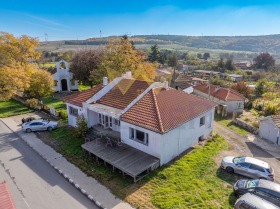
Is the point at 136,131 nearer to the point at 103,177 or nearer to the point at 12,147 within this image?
the point at 103,177

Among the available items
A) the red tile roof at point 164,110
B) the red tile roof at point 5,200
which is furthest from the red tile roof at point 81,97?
the red tile roof at point 5,200

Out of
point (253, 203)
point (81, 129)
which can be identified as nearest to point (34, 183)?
point (81, 129)

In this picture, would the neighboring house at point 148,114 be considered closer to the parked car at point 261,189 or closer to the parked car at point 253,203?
the parked car at point 261,189

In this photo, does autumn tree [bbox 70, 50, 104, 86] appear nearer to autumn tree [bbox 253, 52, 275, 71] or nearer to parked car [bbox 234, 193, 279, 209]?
parked car [bbox 234, 193, 279, 209]

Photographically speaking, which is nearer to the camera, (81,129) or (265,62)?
(81,129)

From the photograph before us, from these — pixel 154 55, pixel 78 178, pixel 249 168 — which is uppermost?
pixel 154 55

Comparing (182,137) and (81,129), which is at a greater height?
(182,137)

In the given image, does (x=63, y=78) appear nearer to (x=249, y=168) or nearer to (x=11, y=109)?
(x=11, y=109)

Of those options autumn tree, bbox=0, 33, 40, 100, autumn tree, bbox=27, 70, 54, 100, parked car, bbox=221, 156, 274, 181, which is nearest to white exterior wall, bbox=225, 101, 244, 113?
parked car, bbox=221, 156, 274, 181
